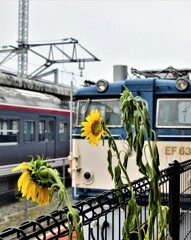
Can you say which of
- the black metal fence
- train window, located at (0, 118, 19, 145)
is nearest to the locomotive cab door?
train window, located at (0, 118, 19, 145)

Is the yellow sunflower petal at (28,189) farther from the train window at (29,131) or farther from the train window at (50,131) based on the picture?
the train window at (50,131)

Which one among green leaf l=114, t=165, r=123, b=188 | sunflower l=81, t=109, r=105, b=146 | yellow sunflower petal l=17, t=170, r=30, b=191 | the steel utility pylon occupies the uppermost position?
the steel utility pylon

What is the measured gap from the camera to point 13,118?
11477mm

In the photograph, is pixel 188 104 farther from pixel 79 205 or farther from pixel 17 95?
pixel 17 95

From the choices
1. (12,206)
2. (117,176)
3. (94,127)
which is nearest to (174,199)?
(117,176)

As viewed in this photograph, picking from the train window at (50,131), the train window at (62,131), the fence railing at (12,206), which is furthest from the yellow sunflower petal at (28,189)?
the train window at (62,131)

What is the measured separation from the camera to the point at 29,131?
12359 mm

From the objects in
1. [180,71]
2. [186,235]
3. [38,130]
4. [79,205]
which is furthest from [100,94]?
[38,130]

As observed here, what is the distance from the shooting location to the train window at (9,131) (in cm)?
1095

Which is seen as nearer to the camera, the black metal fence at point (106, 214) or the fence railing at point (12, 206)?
the black metal fence at point (106, 214)

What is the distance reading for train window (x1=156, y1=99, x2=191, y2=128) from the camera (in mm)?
6531

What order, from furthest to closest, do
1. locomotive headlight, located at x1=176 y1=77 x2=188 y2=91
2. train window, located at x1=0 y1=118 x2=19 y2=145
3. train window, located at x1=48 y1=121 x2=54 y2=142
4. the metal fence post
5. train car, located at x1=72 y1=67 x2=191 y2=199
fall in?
train window, located at x1=48 y1=121 x2=54 y2=142, train window, located at x1=0 y1=118 x2=19 y2=145, train car, located at x1=72 y1=67 x2=191 y2=199, locomotive headlight, located at x1=176 y1=77 x2=188 y2=91, the metal fence post

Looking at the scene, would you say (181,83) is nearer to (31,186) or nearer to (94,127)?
(94,127)

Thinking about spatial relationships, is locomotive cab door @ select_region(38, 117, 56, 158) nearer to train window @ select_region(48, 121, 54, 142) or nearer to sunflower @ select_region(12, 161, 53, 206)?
train window @ select_region(48, 121, 54, 142)
